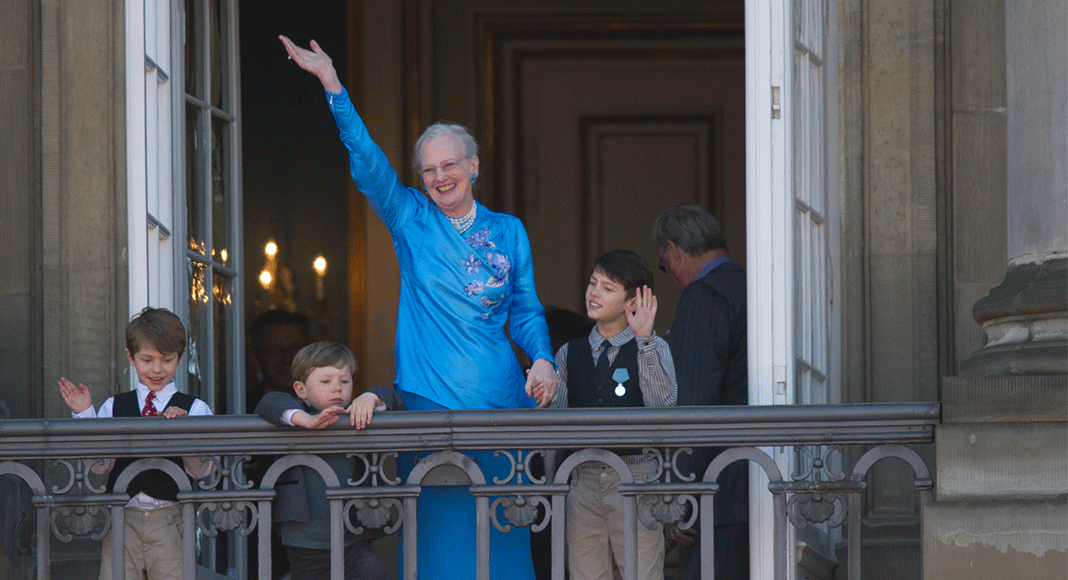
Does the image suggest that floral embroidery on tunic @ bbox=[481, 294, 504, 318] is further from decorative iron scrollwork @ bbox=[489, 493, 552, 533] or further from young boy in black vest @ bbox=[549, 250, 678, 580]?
decorative iron scrollwork @ bbox=[489, 493, 552, 533]

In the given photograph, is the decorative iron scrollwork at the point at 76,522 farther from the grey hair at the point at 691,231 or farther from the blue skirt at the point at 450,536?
the grey hair at the point at 691,231

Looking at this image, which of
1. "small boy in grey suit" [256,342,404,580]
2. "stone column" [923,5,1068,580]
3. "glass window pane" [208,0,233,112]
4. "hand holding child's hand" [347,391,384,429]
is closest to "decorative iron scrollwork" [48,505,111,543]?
"small boy in grey suit" [256,342,404,580]

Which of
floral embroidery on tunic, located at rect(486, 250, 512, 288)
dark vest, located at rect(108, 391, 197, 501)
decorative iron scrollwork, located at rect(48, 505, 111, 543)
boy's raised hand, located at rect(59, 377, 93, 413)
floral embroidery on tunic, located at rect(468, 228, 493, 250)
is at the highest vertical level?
floral embroidery on tunic, located at rect(468, 228, 493, 250)

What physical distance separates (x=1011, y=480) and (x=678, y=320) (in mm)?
1102

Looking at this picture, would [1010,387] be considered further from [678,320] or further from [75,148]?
[75,148]

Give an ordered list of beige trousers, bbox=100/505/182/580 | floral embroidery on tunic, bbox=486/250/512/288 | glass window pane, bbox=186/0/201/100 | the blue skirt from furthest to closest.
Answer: glass window pane, bbox=186/0/201/100 < floral embroidery on tunic, bbox=486/250/512/288 < the blue skirt < beige trousers, bbox=100/505/182/580

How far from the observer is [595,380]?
466 centimetres

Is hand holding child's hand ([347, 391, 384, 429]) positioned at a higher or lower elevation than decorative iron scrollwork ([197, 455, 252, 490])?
higher

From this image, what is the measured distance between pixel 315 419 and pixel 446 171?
0.91 metres

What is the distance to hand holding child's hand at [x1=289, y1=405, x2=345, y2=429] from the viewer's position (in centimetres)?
422

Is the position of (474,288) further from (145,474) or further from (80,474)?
(80,474)

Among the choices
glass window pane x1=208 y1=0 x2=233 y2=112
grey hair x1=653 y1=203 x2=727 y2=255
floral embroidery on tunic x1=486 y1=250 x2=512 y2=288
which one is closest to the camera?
floral embroidery on tunic x1=486 y1=250 x2=512 y2=288

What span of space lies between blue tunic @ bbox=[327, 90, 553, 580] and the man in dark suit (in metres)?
0.43

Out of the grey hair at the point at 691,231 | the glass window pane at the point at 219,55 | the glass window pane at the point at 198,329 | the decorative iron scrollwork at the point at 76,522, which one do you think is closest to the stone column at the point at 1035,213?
the grey hair at the point at 691,231
